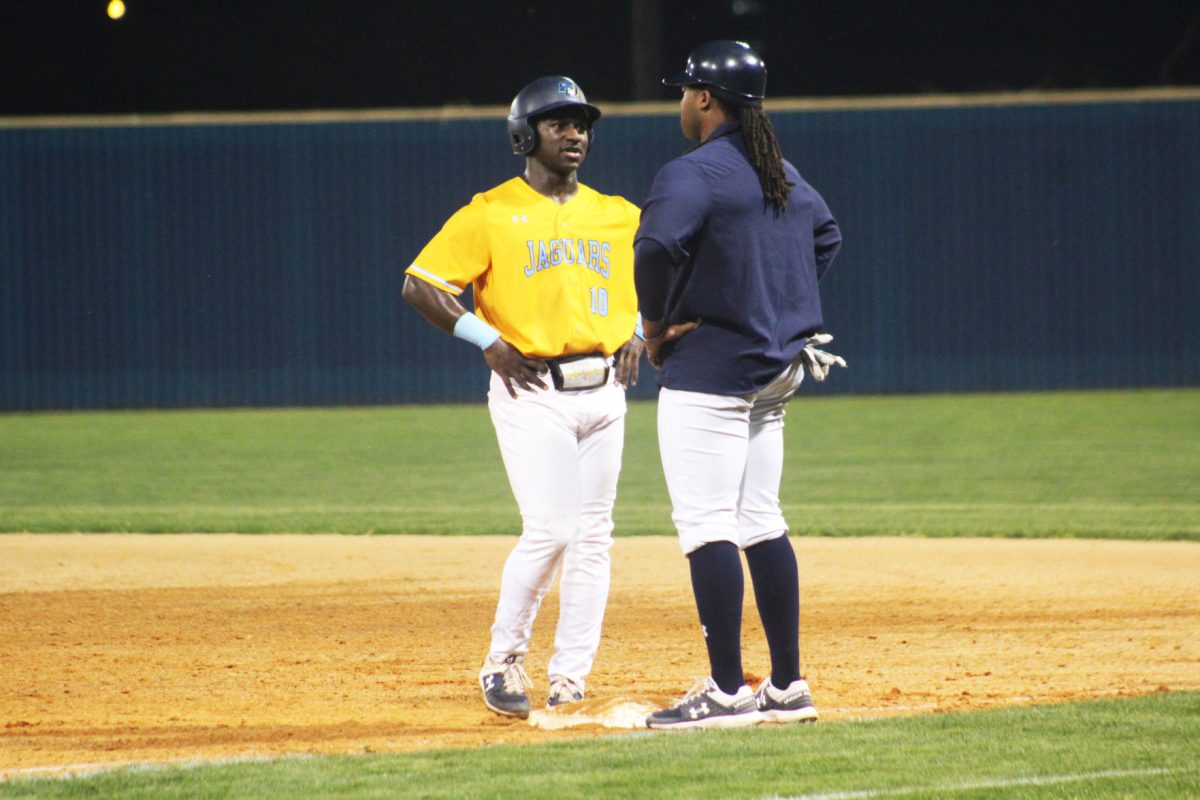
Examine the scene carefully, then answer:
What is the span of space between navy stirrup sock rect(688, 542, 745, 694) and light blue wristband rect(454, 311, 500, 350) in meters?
0.80

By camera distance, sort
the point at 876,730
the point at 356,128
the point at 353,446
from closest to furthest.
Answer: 1. the point at 876,730
2. the point at 353,446
3. the point at 356,128

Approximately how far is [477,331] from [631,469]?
786 centimetres

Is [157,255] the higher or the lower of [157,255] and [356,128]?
the lower

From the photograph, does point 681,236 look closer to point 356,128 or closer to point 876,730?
point 876,730

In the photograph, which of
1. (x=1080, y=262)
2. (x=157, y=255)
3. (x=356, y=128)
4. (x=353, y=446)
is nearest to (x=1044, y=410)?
(x=1080, y=262)

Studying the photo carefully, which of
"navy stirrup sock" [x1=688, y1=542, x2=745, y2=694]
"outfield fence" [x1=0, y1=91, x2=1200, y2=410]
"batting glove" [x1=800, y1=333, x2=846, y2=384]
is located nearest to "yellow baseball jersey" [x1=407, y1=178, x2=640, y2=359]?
"batting glove" [x1=800, y1=333, x2=846, y2=384]

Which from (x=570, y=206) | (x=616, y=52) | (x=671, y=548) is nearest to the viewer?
(x=570, y=206)

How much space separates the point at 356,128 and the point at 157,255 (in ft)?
8.95

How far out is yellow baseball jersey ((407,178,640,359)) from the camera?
13.9 feet

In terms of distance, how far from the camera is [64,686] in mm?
4953

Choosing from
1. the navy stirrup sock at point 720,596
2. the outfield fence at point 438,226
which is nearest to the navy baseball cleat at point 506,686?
the navy stirrup sock at point 720,596

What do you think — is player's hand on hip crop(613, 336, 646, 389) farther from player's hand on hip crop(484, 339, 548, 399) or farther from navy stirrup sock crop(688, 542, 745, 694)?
navy stirrup sock crop(688, 542, 745, 694)

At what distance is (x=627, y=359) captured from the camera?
445cm

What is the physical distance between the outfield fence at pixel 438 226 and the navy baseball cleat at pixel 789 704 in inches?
535
